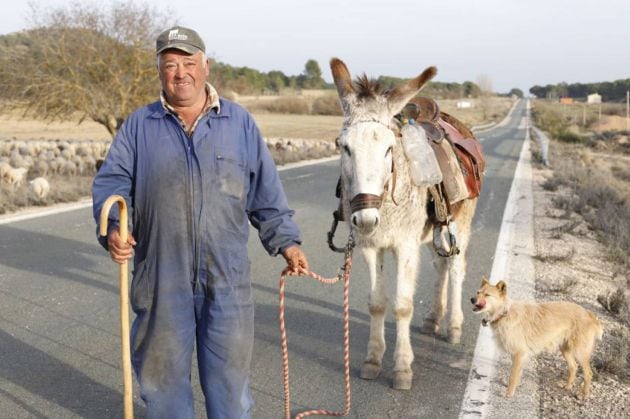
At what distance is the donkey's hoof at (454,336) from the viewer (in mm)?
5934

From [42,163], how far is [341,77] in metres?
15.8

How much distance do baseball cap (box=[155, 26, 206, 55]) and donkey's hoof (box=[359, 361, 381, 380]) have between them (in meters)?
2.89

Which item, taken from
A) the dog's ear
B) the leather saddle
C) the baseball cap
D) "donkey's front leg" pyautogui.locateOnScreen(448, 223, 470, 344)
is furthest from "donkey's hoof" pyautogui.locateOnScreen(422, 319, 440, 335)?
the baseball cap

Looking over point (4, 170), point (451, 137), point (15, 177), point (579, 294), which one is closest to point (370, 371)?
point (451, 137)

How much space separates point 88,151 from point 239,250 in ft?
61.7

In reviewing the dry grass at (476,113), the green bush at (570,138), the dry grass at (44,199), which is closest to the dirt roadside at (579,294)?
the dry grass at (44,199)

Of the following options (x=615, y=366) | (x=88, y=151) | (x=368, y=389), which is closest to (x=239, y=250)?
(x=368, y=389)

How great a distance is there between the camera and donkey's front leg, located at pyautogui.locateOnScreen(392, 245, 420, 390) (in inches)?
195

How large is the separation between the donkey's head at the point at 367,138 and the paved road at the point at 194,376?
4.57ft

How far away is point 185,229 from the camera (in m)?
3.37

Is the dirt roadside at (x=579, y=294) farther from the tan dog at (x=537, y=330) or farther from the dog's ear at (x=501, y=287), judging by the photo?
the dog's ear at (x=501, y=287)

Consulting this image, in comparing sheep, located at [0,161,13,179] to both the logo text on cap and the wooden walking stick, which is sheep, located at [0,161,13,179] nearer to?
the wooden walking stick

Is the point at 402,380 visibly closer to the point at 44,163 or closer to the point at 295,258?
the point at 295,258

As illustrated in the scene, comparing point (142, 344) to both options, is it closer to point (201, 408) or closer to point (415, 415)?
point (201, 408)
